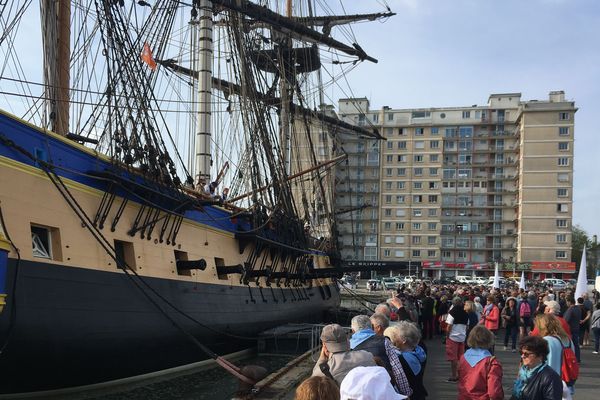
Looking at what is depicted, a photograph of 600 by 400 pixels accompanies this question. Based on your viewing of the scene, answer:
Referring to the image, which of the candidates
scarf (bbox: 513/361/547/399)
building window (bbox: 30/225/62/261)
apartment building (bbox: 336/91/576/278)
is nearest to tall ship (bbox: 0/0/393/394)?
building window (bbox: 30/225/62/261)

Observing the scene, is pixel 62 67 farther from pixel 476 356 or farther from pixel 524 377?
pixel 524 377

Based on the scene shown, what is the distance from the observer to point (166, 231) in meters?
13.2

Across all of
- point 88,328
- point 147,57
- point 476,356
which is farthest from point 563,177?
point 476,356

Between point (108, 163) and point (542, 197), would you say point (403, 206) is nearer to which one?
point (542, 197)

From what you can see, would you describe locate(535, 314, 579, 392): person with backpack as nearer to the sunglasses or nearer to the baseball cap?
the sunglasses

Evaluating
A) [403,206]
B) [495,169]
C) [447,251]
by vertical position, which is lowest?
[447,251]

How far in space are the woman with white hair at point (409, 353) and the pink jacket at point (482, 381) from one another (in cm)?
41

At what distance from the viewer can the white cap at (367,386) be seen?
3.27 metres

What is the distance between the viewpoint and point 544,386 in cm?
480

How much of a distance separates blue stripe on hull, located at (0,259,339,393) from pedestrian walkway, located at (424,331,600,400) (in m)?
5.30

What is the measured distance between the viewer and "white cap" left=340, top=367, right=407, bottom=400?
3271 millimetres

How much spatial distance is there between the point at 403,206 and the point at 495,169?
49.0 ft

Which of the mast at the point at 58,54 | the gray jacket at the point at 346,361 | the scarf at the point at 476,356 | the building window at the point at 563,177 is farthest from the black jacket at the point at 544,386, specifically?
the building window at the point at 563,177

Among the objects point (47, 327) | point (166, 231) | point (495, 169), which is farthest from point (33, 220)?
point (495, 169)
